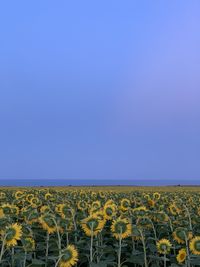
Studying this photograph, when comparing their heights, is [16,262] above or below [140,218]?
below

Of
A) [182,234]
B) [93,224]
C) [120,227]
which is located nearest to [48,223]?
[93,224]

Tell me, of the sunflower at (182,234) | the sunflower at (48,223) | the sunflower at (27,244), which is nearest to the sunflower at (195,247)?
the sunflower at (182,234)

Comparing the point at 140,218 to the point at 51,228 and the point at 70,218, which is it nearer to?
the point at 70,218

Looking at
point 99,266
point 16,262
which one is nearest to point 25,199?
point 16,262

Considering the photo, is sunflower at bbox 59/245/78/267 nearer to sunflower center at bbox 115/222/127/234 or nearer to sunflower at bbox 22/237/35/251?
sunflower at bbox 22/237/35/251

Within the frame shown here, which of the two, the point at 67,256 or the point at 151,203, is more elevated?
the point at 151,203

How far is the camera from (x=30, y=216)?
300 inches

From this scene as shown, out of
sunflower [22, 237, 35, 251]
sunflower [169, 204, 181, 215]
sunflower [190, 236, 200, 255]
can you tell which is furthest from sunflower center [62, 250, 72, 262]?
sunflower [169, 204, 181, 215]

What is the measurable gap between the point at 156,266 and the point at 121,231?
0.93 metres

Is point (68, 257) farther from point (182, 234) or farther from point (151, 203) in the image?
point (151, 203)

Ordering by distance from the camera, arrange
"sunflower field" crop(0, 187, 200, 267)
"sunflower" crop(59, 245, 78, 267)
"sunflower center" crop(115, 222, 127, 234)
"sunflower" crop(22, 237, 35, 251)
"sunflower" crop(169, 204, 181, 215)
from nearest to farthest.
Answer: "sunflower" crop(59, 245, 78, 267) < "sunflower field" crop(0, 187, 200, 267) < "sunflower" crop(22, 237, 35, 251) < "sunflower center" crop(115, 222, 127, 234) < "sunflower" crop(169, 204, 181, 215)

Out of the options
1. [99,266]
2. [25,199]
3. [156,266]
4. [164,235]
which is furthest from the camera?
[25,199]

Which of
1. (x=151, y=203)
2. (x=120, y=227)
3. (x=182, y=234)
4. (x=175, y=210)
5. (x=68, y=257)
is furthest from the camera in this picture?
(x=151, y=203)

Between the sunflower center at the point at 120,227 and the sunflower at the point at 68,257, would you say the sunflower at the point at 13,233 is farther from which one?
the sunflower center at the point at 120,227
